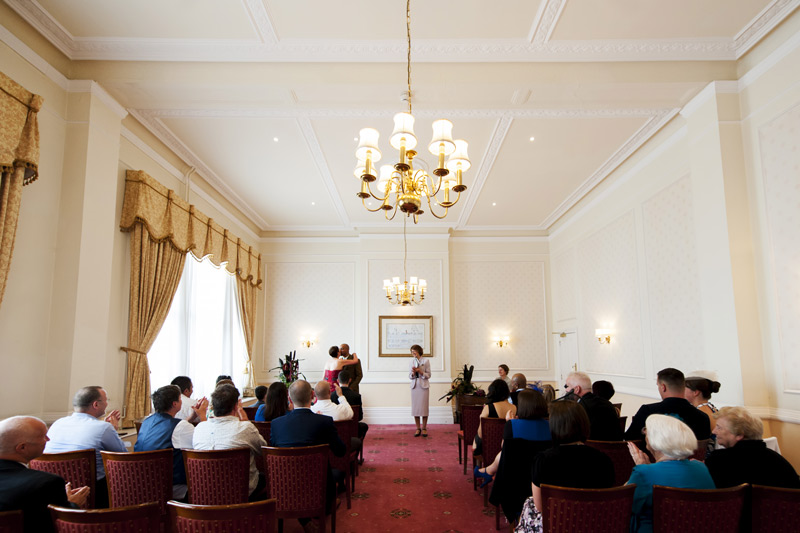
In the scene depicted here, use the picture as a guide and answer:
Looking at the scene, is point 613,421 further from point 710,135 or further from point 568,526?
point 710,135

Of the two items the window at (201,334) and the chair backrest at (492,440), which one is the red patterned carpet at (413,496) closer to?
the chair backrest at (492,440)

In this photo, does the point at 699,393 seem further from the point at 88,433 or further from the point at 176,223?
the point at 176,223

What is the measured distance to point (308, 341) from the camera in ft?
35.2

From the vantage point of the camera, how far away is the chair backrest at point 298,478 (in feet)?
10.8

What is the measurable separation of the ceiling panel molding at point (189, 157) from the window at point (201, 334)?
1298 millimetres

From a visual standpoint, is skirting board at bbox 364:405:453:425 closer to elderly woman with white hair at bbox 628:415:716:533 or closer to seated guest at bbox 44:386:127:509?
seated guest at bbox 44:386:127:509

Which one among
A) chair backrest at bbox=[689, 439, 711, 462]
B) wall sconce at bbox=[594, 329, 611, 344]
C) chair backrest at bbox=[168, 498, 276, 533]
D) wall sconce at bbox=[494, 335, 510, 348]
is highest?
wall sconce at bbox=[594, 329, 611, 344]

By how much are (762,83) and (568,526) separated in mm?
4501

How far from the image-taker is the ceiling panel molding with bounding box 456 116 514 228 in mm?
6109

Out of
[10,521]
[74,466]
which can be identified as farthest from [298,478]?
[10,521]

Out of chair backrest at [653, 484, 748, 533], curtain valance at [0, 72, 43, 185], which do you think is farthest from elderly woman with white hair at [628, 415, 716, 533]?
curtain valance at [0, 72, 43, 185]

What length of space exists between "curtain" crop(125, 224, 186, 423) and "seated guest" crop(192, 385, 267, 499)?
255 cm

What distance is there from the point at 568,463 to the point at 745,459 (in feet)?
3.22

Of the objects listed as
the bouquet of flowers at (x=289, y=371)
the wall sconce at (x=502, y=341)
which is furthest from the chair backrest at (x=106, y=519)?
the wall sconce at (x=502, y=341)
